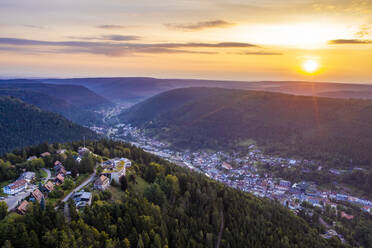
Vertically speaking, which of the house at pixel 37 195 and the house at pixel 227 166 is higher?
the house at pixel 37 195

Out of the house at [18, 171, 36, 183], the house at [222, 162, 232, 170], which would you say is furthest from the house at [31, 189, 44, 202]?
the house at [222, 162, 232, 170]

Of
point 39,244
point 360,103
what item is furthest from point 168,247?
point 360,103

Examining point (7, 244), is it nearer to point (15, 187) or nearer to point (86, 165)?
point (15, 187)

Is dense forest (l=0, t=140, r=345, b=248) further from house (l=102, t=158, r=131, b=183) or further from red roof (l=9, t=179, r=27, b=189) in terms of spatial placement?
red roof (l=9, t=179, r=27, b=189)

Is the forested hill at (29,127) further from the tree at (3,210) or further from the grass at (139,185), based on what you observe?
the tree at (3,210)

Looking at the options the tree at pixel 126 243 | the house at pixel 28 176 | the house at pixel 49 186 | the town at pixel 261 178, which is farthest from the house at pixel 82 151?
the town at pixel 261 178

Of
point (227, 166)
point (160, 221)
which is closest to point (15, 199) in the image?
point (160, 221)

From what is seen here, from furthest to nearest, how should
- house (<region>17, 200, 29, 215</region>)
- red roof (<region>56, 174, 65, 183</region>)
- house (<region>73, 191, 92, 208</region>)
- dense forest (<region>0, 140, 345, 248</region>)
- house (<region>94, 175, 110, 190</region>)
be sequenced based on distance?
1. red roof (<region>56, 174, 65, 183</region>)
2. house (<region>94, 175, 110, 190</region>)
3. house (<region>73, 191, 92, 208</region>)
4. house (<region>17, 200, 29, 215</region>)
5. dense forest (<region>0, 140, 345, 248</region>)
